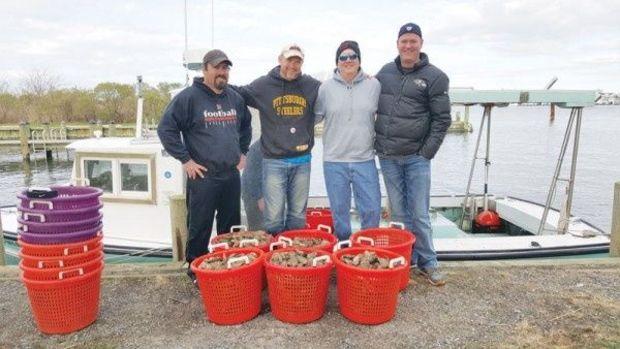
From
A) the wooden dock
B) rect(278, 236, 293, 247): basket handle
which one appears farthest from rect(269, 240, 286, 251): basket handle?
the wooden dock

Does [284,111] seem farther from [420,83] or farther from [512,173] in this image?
[512,173]

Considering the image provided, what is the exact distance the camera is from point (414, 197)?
13.0 ft

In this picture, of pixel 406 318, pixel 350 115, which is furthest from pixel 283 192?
pixel 406 318

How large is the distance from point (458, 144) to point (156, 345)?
38.2m

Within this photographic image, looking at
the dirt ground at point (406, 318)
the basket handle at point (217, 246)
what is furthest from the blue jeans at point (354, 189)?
the basket handle at point (217, 246)

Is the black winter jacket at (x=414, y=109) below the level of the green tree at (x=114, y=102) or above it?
below

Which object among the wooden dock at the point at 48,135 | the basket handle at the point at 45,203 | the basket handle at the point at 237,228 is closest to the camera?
the basket handle at the point at 45,203

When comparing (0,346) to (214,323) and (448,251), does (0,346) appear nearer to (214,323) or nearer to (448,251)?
(214,323)

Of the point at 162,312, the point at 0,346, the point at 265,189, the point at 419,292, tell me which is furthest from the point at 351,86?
the point at 0,346

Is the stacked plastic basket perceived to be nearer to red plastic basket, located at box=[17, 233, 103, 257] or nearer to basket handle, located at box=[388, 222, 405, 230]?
red plastic basket, located at box=[17, 233, 103, 257]

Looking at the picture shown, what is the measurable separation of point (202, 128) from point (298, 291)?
58.5 inches

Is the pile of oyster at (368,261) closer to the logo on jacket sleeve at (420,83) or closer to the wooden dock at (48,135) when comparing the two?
the logo on jacket sleeve at (420,83)

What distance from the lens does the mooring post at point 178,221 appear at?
4.36m

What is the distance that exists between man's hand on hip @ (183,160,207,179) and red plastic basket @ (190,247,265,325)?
28.0 inches
